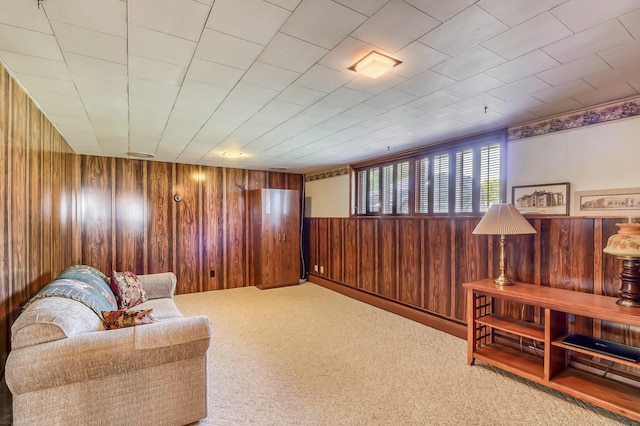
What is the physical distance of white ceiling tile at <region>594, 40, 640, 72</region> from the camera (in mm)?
1651

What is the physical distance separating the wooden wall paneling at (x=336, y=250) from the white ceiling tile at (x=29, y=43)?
4434 millimetres

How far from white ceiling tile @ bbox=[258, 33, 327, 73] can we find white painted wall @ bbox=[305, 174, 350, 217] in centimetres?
369

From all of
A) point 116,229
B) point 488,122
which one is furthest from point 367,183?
point 116,229

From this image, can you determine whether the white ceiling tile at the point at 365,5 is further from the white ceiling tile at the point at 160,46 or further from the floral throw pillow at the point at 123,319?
the floral throw pillow at the point at 123,319

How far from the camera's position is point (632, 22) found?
56.9 inches

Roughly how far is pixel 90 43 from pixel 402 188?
12.5 feet

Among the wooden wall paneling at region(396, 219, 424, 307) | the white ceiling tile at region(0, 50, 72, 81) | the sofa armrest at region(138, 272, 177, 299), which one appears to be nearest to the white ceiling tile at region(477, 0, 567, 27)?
the white ceiling tile at region(0, 50, 72, 81)

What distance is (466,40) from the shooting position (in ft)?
5.29

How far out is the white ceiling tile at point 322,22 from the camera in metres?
1.37

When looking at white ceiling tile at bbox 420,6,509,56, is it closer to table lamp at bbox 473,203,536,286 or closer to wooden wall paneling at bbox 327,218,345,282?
table lamp at bbox 473,203,536,286

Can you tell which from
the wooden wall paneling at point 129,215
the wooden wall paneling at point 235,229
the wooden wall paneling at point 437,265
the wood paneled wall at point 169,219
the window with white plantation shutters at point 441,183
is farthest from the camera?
the wooden wall paneling at point 235,229

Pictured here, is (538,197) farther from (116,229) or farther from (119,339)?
(116,229)

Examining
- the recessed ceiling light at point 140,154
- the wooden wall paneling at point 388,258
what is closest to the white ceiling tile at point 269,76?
the wooden wall paneling at point 388,258

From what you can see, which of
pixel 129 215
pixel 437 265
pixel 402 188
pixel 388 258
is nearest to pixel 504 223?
pixel 437 265
